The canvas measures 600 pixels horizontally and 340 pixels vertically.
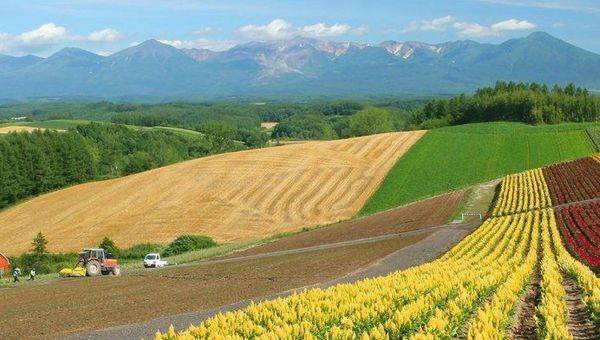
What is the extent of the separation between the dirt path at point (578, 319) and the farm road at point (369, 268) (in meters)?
9.06

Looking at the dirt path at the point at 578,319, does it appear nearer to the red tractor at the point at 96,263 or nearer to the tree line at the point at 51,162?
the red tractor at the point at 96,263

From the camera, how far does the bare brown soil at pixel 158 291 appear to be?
22.0m

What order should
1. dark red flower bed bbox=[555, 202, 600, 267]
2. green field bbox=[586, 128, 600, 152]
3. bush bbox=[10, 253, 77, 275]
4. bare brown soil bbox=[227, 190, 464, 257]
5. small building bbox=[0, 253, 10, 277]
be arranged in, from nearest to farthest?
dark red flower bed bbox=[555, 202, 600, 267] → bare brown soil bbox=[227, 190, 464, 257] → small building bbox=[0, 253, 10, 277] → bush bbox=[10, 253, 77, 275] → green field bbox=[586, 128, 600, 152]

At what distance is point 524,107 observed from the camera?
434 feet

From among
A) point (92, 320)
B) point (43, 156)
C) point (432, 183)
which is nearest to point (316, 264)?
point (92, 320)

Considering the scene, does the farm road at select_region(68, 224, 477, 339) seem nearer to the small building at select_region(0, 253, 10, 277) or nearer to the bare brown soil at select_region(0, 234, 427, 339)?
the bare brown soil at select_region(0, 234, 427, 339)

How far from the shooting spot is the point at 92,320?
2186 cm

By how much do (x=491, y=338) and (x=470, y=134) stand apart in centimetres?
9923

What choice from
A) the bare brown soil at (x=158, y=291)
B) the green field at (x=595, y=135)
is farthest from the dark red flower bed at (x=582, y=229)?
the green field at (x=595, y=135)

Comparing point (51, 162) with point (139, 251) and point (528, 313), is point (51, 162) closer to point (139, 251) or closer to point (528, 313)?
point (139, 251)

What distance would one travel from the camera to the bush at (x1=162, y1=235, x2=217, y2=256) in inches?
2249

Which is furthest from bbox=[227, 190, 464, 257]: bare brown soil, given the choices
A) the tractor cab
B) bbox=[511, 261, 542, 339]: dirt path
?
bbox=[511, 261, 542, 339]: dirt path

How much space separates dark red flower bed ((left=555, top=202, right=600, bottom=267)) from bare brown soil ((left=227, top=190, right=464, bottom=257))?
10493 mm

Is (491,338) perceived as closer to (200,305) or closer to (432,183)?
(200,305)
